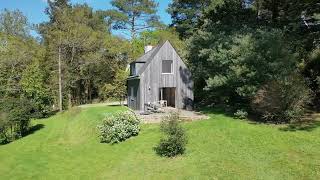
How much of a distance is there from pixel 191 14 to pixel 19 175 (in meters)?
40.5

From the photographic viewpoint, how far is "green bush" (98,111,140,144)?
24.8 meters

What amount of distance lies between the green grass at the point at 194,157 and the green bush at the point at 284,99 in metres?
1.29

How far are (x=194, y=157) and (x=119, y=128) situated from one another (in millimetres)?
7563

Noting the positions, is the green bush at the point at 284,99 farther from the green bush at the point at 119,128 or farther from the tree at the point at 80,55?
the tree at the point at 80,55

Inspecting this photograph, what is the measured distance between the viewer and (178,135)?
64.3 feet

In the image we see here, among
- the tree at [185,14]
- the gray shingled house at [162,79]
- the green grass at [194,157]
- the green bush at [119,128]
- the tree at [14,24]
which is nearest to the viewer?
the green grass at [194,157]

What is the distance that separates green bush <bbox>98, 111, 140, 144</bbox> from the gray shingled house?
25.3 ft

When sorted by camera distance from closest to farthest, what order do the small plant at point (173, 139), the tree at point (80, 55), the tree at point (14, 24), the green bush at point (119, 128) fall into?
the small plant at point (173, 139) < the green bush at point (119, 128) < the tree at point (80, 55) < the tree at point (14, 24)

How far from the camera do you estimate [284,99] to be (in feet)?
73.9

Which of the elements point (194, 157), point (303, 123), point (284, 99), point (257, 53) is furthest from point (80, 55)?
point (194, 157)

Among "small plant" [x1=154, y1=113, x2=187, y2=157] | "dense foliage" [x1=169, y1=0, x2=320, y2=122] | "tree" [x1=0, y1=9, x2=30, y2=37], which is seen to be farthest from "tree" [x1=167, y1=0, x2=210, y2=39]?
"small plant" [x1=154, y1=113, x2=187, y2=157]

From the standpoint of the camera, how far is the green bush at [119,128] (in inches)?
975

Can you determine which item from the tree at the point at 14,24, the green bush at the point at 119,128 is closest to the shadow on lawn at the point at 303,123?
the green bush at the point at 119,128

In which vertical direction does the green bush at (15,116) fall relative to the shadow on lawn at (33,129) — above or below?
above
